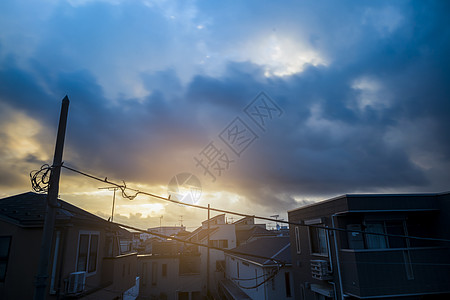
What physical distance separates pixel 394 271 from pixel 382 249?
100 cm

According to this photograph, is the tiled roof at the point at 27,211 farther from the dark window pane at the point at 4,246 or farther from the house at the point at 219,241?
the house at the point at 219,241

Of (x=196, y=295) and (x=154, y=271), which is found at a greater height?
(x=154, y=271)

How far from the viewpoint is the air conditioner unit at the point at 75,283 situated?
25.8 ft

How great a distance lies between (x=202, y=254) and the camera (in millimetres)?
31375

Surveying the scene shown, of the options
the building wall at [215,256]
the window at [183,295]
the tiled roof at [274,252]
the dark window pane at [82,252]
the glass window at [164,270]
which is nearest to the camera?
the dark window pane at [82,252]

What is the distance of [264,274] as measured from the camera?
16328 millimetres

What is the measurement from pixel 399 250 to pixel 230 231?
81.8 feet

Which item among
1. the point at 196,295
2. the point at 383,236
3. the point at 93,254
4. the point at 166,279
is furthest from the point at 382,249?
the point at 166,279

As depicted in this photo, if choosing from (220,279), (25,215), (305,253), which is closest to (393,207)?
(305,253)

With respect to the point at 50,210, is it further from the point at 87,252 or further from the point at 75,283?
the point at 87,252

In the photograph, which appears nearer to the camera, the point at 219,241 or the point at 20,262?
the point at 20,262

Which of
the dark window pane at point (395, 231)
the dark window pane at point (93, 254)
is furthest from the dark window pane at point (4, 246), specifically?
the dark window pane at point (395, 231)

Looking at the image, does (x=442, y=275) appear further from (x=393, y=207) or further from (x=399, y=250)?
(x=393, y=207)

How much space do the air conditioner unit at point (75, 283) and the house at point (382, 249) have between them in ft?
28.0
